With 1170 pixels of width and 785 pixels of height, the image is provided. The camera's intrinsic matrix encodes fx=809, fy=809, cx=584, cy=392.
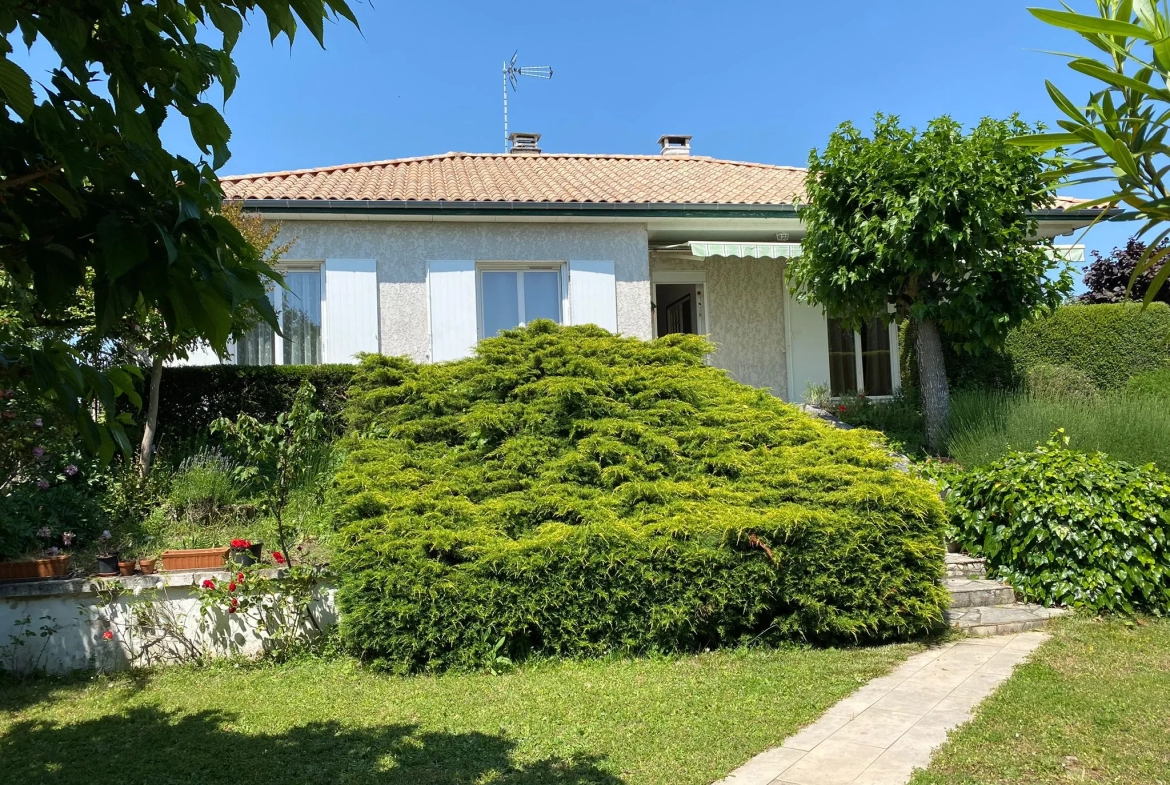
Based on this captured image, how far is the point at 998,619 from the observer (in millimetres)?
8281

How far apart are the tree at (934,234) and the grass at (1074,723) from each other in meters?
6.02

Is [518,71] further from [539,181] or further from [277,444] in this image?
[277,444]

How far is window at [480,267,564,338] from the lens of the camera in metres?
14.8

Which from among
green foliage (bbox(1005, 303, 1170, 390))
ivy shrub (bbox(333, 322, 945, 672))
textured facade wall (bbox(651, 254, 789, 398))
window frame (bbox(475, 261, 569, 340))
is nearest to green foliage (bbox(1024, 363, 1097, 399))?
green foliage (bbox(1005, 303, 1170, 390))

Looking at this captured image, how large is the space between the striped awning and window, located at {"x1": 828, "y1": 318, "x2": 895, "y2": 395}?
324 centimetres

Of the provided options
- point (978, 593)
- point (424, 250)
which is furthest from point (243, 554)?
point (978, 593)

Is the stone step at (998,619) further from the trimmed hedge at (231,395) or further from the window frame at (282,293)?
the window frame at (282,293)

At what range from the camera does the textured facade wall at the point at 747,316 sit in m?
17.4

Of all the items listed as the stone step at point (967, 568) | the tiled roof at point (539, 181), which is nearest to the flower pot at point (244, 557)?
the tiled roof at point (539, 181)

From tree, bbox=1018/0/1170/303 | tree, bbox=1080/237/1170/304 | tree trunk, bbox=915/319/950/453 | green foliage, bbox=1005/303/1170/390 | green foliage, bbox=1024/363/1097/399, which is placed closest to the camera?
tree, bbox=1018/0/1170/303

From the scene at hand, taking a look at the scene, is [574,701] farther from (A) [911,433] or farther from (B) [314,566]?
(A) [911,433]

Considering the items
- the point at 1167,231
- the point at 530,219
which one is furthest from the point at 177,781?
the point at 530,219

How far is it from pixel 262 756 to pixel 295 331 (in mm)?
9612

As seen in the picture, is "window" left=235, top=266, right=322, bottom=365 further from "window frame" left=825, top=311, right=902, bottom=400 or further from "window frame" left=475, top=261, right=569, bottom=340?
"window frame" left=825, top=311, right=902, bottom=400
